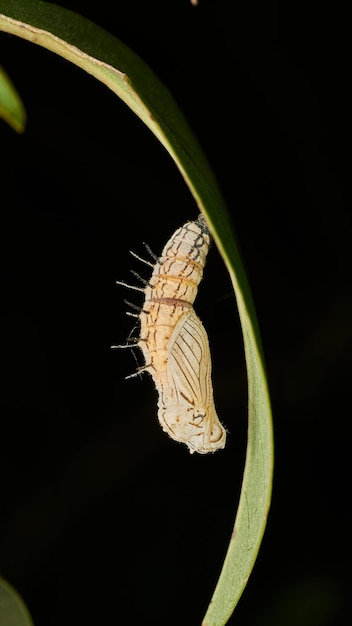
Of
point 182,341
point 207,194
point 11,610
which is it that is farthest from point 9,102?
point 11,610

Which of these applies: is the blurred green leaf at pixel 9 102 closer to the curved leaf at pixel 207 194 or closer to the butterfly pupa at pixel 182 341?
the curved leaf at pixel 207 194

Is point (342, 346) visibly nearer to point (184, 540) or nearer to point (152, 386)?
point (152, 386)

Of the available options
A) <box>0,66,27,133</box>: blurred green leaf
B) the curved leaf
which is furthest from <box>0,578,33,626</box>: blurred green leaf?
<box>0,66,27,133</box>: blurred green leaf

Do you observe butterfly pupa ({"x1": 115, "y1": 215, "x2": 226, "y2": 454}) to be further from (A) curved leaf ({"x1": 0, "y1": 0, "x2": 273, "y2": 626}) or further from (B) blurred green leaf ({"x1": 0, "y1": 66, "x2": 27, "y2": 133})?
(B) blurred green leaf ({"x1": 0, "y1": 66, "x2": 27, "y2": 133})

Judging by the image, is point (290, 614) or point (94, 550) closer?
point (290, 614)

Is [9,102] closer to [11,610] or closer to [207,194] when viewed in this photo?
[207,194]

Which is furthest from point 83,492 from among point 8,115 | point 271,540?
point 8,115
